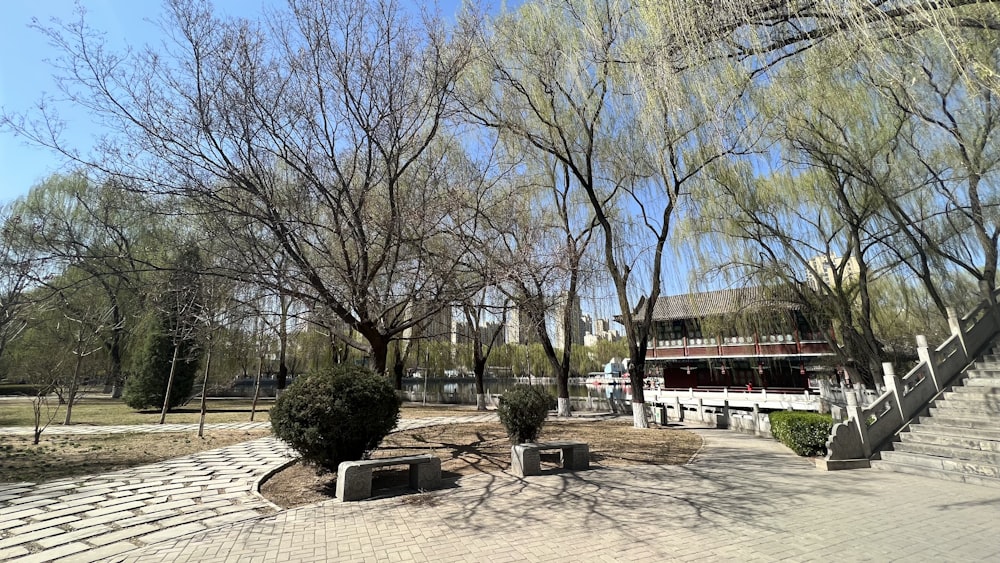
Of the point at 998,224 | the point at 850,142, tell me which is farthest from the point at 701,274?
the point at 998,224

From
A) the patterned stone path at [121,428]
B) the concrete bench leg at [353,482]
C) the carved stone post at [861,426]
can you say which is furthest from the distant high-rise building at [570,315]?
the patterned stone path at [121,428]

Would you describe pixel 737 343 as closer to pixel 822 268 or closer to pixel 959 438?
pixel 822 268

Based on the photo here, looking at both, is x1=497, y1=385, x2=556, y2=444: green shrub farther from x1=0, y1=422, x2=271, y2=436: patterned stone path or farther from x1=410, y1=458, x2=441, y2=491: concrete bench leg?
x1=0, y1=422, x2=271, y2=436: patterned stone path

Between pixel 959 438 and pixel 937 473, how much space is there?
1006 mm

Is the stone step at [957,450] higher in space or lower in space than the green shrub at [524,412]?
lower

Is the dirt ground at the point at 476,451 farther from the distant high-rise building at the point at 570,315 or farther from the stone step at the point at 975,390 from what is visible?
the stone step at the point at 975,390

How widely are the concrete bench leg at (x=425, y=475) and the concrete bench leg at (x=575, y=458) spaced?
2.30 meters

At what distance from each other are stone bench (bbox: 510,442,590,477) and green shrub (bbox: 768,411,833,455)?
439 cm

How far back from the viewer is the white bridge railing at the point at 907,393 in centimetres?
727

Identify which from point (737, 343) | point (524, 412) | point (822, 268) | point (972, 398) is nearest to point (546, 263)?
Result: point (524, 412)

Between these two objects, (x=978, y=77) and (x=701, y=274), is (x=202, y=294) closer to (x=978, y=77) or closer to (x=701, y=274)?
(x=978, y=77)

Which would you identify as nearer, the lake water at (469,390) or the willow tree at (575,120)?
the willow tree at (575,120)

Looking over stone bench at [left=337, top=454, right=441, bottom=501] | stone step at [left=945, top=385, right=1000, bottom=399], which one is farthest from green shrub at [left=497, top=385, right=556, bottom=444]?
stone step at [left=945, top=385, right=1000, bottom=399]

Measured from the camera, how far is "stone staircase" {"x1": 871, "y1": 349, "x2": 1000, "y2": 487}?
20.7 ft
